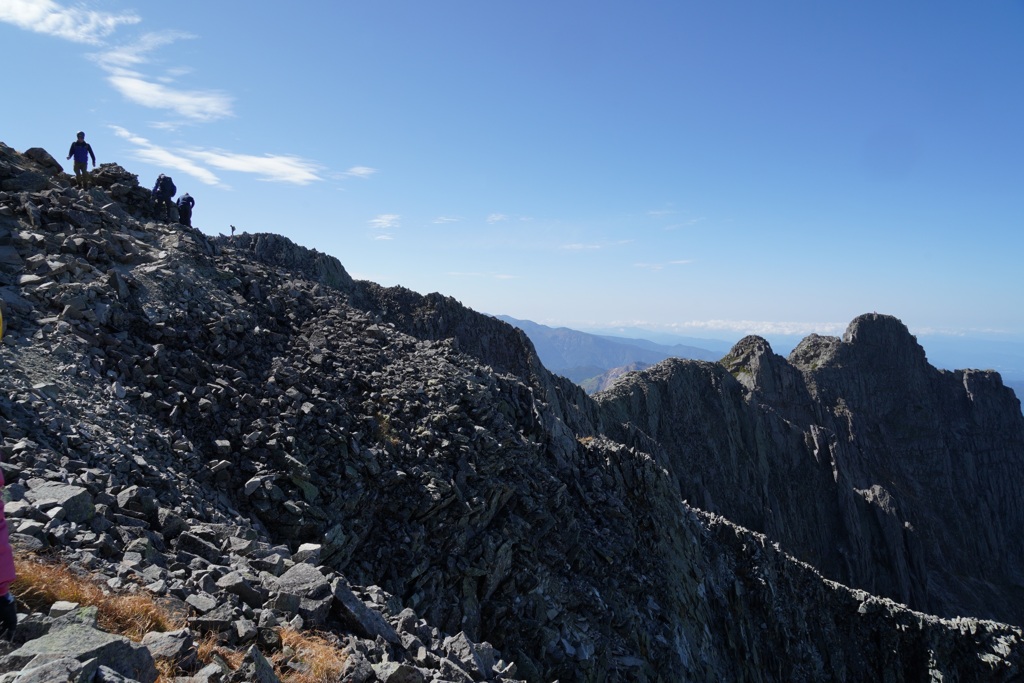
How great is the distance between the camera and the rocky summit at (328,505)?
9.63 m

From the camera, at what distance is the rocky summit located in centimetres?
963

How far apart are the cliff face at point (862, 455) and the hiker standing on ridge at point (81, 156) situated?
2416 inches

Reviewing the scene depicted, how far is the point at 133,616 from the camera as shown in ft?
25.3

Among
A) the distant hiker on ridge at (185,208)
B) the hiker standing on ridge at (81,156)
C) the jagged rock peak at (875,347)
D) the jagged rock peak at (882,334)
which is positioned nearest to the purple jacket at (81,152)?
the hiker standing on ridge at (81,156)

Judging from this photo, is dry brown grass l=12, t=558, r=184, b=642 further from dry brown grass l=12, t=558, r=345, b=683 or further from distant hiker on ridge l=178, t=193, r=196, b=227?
distant hiker on ridge l=178, t=193, r=196, b=227

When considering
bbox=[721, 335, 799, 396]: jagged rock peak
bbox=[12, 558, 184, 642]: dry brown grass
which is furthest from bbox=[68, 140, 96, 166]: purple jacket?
bbox=[721, 335, 799, 396]: jagged rock peak

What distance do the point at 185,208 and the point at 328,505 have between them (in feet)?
65.6

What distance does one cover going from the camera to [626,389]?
7994cm

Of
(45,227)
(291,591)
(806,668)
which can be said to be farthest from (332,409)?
(806,668)

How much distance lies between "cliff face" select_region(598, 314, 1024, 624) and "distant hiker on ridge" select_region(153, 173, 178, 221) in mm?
58167

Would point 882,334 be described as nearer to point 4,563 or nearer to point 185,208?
point 185,208

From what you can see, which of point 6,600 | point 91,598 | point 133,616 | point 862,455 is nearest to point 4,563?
point 6,600

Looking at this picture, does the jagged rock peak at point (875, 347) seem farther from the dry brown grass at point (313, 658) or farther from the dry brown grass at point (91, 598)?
the dry brown grass at point (91, 598)

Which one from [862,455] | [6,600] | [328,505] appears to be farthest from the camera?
[862,455]
